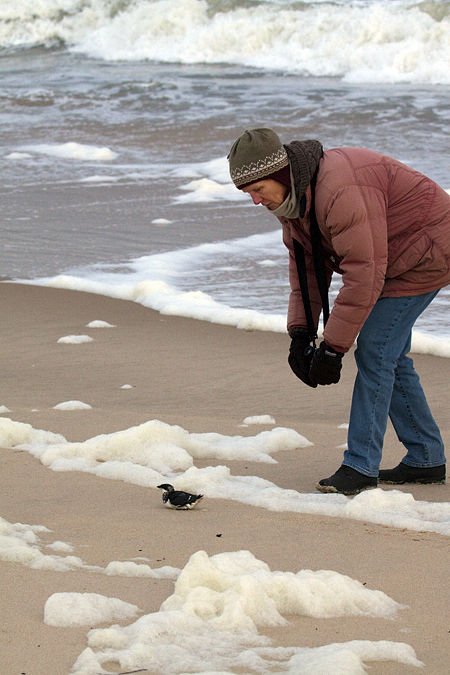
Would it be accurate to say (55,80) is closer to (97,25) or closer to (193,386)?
(97,25)

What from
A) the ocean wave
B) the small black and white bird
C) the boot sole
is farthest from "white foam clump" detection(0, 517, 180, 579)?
the ocean wave

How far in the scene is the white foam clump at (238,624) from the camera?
213 centimetres

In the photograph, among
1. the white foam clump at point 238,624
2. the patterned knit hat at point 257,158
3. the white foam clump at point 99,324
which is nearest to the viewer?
the white foam clump at point 238,624

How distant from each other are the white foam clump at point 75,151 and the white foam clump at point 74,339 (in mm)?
8297

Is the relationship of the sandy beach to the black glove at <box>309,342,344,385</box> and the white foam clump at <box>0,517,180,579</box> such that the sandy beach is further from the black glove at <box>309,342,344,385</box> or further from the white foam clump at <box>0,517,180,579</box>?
the black glove at <box>309,342,344,385</box>

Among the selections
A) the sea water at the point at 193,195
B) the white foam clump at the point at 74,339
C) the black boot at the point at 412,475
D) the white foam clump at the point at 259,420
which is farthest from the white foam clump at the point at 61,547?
the white foam clump at the point at 74,339

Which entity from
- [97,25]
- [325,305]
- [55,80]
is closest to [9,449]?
[325,305]

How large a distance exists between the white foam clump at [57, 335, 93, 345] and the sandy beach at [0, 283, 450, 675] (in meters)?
0.07

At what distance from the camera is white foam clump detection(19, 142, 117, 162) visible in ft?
47.8

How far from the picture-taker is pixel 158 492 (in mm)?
3674

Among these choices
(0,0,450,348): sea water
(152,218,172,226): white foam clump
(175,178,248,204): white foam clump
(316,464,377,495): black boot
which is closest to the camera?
(316,464,377,495): black boot

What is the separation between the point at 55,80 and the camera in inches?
949

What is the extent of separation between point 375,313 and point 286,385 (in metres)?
2.05

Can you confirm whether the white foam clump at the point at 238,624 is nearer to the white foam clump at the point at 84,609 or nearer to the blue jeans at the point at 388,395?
the white foam clump at the point at 84,609
